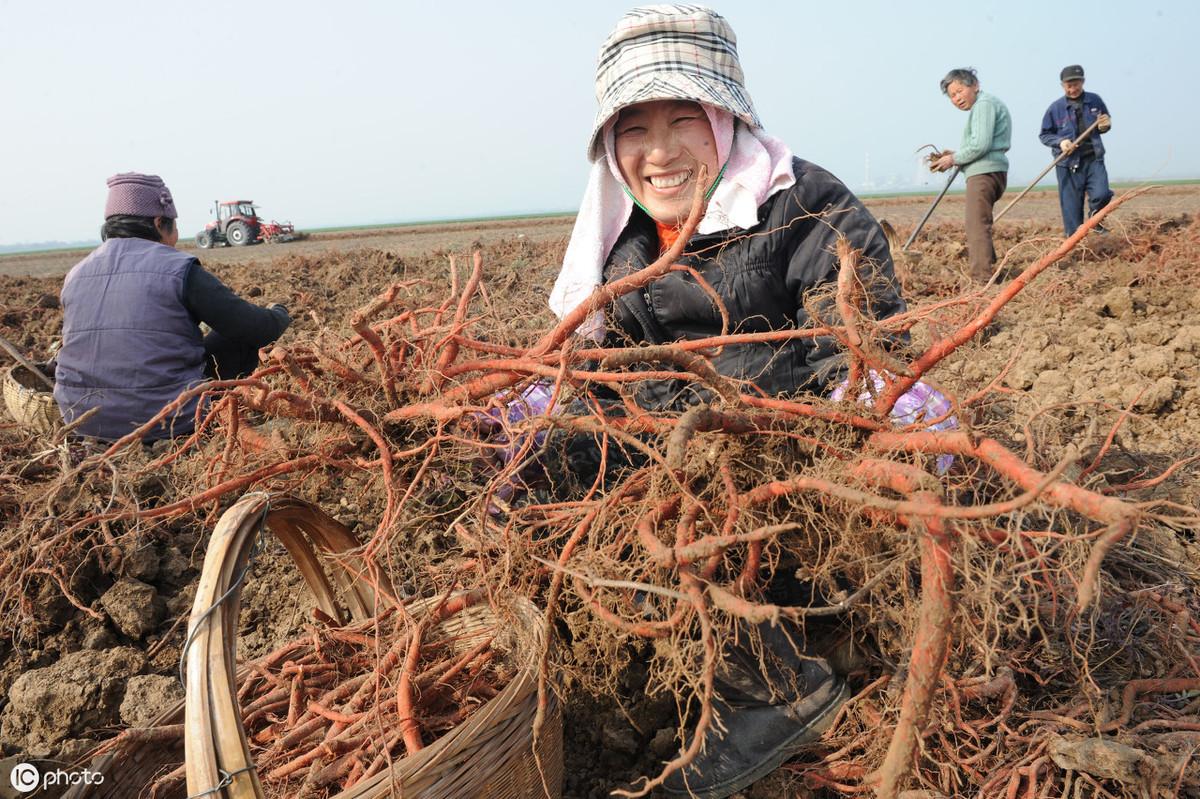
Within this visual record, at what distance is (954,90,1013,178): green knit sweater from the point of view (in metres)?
5.69

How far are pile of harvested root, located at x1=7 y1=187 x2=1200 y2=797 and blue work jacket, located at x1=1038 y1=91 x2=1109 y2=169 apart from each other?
5726 mm

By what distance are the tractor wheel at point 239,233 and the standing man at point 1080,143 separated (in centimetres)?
2074

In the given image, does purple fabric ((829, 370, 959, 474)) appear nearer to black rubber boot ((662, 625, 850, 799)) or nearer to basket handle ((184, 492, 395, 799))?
black rubber boot ((662, 625, 850, 799))

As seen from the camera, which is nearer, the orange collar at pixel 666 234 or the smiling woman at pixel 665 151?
the smiling woman at pixel 665 151

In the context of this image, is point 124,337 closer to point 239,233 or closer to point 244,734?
point 244,734

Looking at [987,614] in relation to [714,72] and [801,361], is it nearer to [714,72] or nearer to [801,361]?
[801,361]

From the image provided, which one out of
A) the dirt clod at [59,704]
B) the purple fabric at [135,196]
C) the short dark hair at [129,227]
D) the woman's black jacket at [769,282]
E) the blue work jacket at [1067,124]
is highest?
the blue work jacket at [1067,124]

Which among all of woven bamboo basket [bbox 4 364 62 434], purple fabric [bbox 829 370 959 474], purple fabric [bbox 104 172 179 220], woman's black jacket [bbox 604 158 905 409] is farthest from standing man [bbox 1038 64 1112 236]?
woven bamboo basket [bbox 4 364 62 434]

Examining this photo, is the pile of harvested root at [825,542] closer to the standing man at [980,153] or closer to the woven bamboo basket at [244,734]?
the woven bamboo basket at [244,734]

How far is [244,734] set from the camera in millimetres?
1118

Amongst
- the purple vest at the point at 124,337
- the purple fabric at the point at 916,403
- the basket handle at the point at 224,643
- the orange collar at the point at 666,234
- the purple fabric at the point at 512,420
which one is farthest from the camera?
the purple vest at the point at 124,337

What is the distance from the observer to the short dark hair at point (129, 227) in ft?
9.82

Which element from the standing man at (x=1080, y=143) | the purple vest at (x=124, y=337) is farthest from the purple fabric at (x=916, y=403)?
the standing man at (x=1080, y=143)

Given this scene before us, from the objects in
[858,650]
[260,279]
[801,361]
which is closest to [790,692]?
[858,650]
